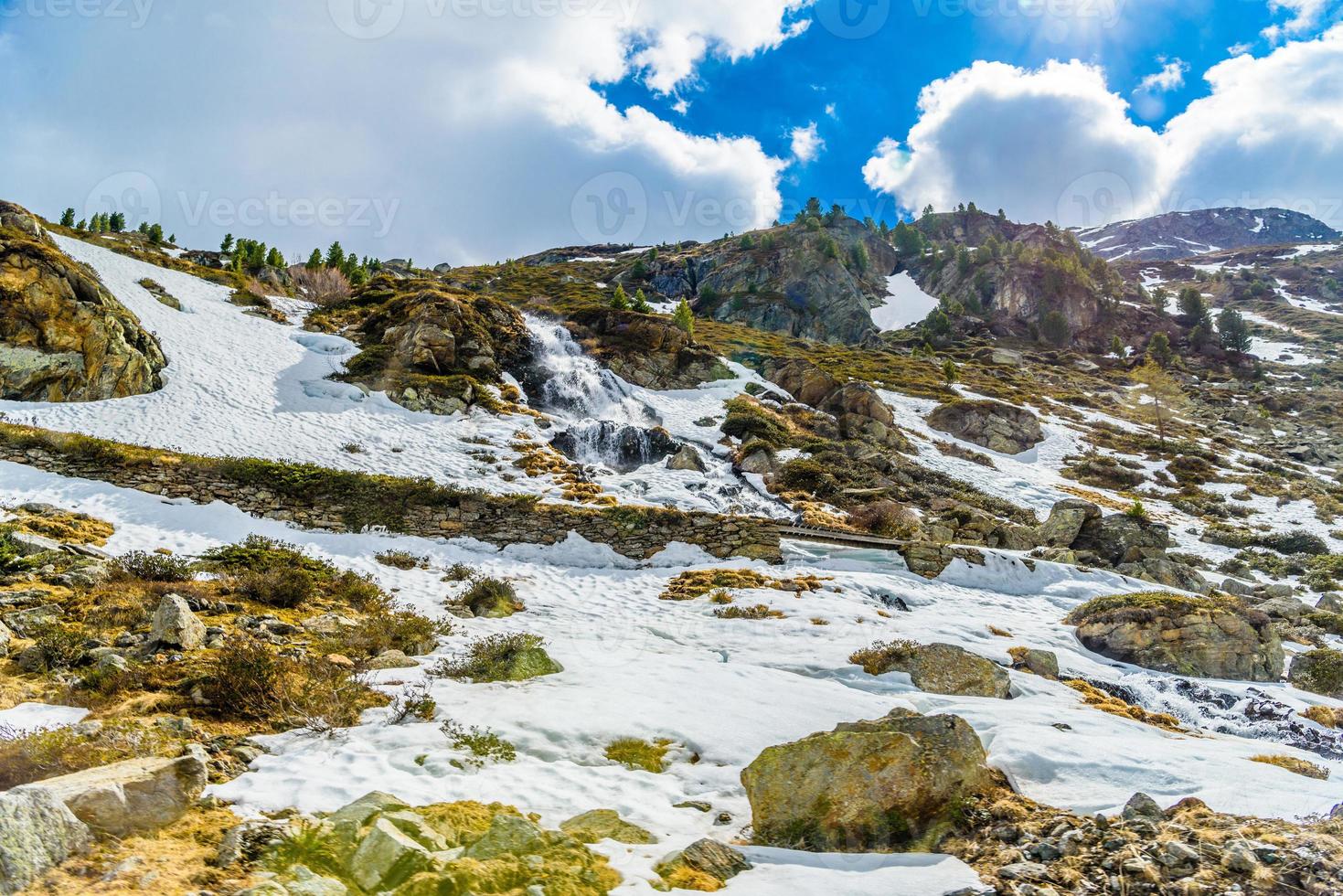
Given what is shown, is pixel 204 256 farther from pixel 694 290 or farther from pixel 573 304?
pixel 694 290

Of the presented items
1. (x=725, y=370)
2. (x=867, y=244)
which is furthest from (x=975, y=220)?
(x=725, y=370)

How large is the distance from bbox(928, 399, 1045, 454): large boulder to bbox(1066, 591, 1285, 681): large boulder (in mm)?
Answer: 31200

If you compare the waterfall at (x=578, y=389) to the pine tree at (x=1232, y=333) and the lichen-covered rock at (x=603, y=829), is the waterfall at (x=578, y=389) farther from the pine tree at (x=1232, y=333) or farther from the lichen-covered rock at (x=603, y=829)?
the pine tree at (x=1232, y=333)

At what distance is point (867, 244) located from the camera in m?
130

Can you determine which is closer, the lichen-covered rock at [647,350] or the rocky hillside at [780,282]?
the lichen-covered rock at [647,350]

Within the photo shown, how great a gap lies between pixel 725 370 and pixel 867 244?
343ft

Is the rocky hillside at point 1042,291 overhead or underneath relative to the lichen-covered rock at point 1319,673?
overhead

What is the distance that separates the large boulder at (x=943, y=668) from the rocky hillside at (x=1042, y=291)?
326 ft

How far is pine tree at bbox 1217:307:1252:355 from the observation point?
8731 centimetres

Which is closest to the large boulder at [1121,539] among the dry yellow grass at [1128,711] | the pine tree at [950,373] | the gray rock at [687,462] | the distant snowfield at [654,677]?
the distant snowfield at [654,677]

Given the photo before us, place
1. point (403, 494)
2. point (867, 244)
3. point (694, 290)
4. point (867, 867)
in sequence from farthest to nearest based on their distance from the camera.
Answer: point (867, 244) → point (694, 290) → point (403, 494) → point (867, 867)

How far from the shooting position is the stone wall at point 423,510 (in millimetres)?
14453

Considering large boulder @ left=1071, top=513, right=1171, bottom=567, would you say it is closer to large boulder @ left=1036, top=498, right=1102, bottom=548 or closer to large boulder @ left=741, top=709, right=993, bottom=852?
large boulder @ left=1036, top=498, right=1102, bottom=548

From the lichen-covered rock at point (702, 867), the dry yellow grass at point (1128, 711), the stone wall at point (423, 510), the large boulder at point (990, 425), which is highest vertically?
the large boulder at point (990, 425)
